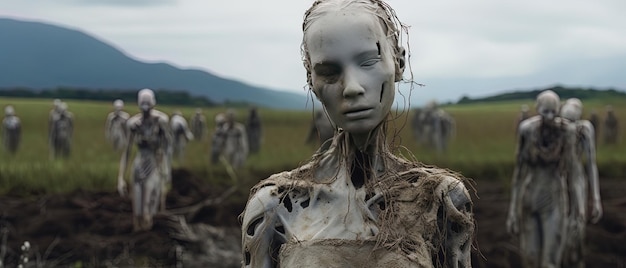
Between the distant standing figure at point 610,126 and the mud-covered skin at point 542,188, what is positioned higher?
the mud-covered skin at point 542,188

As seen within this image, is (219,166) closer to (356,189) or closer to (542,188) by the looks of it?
(542,188)

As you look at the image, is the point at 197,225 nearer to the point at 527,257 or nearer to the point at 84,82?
the point at 527,257

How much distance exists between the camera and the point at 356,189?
312 centimetres

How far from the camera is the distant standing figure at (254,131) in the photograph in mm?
31250

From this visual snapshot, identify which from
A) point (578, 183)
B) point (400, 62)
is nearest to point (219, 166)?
point (578, 183)

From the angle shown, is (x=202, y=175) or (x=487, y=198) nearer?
(x=487, y=198)

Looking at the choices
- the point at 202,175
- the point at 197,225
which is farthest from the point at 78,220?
the point at 202,175

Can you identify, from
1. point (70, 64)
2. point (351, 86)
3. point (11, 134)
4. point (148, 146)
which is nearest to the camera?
point (351, 86)

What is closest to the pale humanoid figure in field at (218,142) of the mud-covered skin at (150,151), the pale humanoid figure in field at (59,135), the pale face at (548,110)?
the pale humanoid figure in field at (59,135)

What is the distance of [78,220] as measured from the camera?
64.1 ft

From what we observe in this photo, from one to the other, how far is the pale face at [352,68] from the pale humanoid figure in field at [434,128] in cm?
2859

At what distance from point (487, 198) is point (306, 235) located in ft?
65.5

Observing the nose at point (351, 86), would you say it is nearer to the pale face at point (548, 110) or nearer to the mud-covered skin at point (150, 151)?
the pale face at point (548, 110)

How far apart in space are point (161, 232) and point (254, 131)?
541 inches
